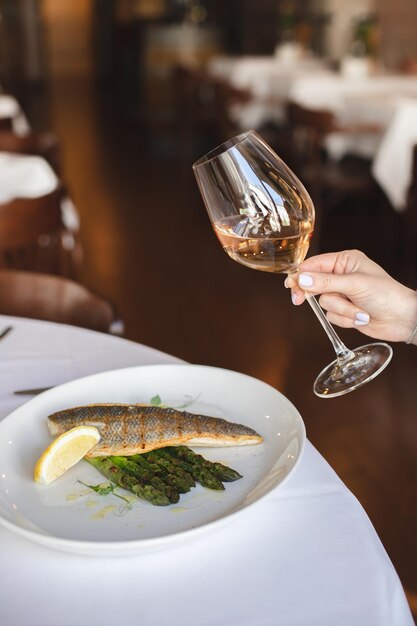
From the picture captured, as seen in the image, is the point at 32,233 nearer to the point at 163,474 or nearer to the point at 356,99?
the point at 163,474

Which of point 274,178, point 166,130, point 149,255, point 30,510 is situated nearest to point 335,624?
point 30,510

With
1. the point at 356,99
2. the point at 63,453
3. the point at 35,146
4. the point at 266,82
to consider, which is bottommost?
the point at 266,82

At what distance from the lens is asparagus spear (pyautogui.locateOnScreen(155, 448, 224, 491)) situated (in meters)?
0.87

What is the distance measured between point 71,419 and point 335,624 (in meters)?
0.38

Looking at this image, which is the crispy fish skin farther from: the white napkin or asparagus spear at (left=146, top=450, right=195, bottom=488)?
the white napkin

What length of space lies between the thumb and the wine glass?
28 millimetres

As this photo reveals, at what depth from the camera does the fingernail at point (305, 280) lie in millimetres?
1105

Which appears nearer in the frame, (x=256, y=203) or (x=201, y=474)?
(x=201, y=474)

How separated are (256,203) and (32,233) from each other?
1292 mm

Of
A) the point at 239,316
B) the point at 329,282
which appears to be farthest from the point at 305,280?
the point at 239,316

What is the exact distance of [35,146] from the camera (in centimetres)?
374

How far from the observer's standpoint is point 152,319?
386cm

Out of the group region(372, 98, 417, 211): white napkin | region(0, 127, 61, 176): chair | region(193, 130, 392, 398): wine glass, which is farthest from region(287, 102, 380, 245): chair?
region(193, 130, 392, 398): wine glass

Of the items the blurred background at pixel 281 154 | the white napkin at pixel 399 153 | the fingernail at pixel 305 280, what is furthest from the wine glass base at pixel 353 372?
the white napkin at pixel 399 153
